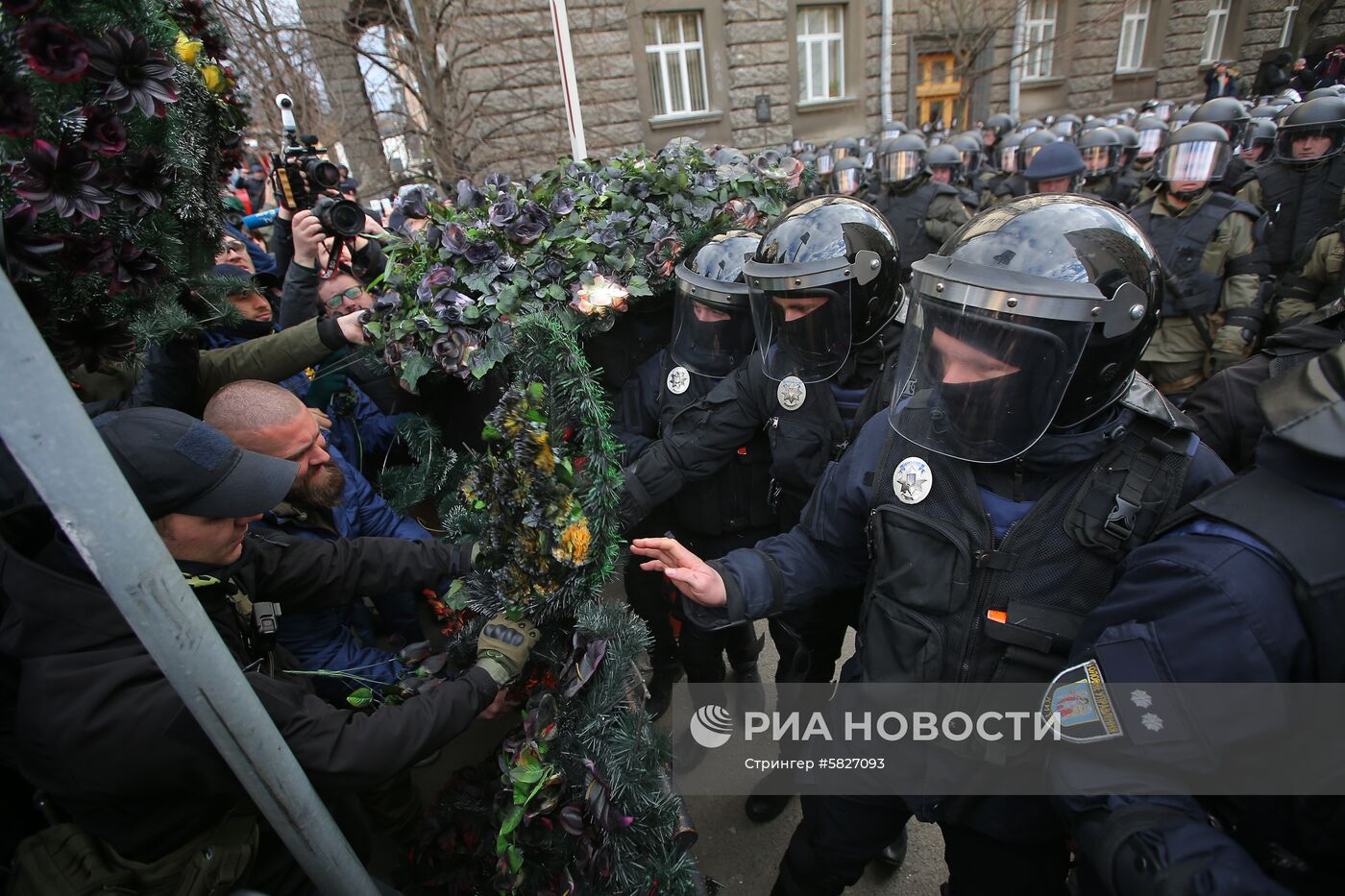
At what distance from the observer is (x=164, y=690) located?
1.18m

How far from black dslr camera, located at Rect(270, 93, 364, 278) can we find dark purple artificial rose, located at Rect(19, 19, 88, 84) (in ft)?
5.36

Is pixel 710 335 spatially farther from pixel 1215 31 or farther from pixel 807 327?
pixel 1215 31

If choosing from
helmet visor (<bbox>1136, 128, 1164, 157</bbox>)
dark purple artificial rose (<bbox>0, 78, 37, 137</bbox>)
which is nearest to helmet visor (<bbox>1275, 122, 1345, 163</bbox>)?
helmet visor (<bbox>1136, 128, 1164, 157</bbox>)

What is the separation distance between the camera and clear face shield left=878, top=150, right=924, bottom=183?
662 cm

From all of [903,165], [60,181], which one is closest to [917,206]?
Answer: [903,165]

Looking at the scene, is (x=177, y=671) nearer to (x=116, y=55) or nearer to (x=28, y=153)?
(x=28, y=153)

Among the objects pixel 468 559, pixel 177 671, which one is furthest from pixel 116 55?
pixel 468 559

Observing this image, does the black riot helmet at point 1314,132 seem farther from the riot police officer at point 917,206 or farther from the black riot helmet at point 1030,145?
the black riot helmet at point 1030,145

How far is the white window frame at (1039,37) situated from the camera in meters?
15.4

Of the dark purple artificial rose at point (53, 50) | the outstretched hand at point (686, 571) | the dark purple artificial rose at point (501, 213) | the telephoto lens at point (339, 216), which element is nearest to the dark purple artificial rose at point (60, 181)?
the dark purple artificial rose at point (53, 50)

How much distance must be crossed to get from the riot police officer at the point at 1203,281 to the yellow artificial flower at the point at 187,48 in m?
4.87

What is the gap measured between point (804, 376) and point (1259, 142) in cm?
784

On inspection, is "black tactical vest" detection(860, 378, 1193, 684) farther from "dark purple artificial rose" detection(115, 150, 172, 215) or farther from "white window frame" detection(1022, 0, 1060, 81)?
"white window frame" detection(1022, 0, 1060, 81)

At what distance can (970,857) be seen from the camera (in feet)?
5.22
